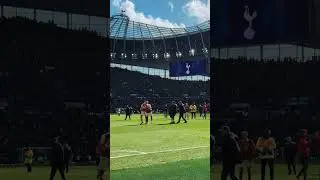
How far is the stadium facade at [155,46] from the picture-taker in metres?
15.0

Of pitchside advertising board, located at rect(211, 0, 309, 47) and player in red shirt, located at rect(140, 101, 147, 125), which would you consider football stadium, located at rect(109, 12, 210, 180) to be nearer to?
player in red shirt, located at rect(140, 101, 147, 125)

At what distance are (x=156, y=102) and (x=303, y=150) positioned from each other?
10986mm

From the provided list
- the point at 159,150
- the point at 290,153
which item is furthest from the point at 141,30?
the point at 290,153

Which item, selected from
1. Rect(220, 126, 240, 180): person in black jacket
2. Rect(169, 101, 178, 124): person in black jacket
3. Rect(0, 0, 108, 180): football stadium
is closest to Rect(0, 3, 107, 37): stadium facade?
Rect(0, 0, 108, 180): football stadium

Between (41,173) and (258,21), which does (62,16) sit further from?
(258,21)

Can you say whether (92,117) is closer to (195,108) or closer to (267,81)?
(267,81)

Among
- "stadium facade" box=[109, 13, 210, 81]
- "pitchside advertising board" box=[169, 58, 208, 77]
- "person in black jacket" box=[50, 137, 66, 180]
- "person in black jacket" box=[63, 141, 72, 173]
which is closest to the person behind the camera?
"person in black jacket" box=[50, 137, 66, 180]

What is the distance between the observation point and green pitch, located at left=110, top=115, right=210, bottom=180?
1017 cm

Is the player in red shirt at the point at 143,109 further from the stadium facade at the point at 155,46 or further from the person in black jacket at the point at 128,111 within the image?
the stadium facade at the point at 155,46

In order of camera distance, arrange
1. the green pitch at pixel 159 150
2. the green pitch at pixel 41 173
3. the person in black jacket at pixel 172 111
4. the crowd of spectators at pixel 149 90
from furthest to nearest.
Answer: the person in black jacket at pixel 172 111, the crowd of spectators at pixel 149 90, the green pitch at pixel 159 150, the green pitch at pixel 41 173

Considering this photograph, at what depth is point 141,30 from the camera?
1873 centimetres

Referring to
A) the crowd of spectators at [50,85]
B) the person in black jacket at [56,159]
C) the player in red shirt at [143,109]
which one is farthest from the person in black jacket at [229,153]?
the player in red shirt at [143,109]

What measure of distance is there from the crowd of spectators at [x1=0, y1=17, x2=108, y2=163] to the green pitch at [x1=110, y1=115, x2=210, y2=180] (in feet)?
10.4

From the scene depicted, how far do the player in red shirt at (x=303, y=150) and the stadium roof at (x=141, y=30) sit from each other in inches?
226
